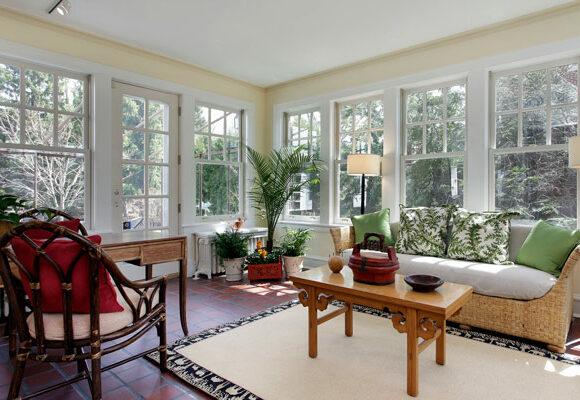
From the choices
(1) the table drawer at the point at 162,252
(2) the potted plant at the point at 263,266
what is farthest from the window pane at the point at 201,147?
(1) the table drawer at the point at 162,252

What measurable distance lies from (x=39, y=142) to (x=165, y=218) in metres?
1.56

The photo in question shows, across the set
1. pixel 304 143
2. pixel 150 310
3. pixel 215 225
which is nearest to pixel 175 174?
pixel 215 225

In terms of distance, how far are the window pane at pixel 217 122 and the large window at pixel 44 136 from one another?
1.62m

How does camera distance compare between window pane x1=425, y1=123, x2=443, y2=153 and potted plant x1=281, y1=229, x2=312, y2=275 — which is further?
potted plant x1=281, y1=229, x2=312, y2=275

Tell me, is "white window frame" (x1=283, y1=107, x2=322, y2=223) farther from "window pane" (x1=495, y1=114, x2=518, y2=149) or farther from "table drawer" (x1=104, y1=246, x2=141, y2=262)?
"table drawer" (x1=104, y1=246, x2=141, y2=262)

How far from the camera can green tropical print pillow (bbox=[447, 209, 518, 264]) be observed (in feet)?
10.3

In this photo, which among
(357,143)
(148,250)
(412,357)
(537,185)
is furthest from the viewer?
(357,143)

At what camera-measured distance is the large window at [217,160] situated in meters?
4.94

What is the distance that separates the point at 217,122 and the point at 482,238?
362 centimetres

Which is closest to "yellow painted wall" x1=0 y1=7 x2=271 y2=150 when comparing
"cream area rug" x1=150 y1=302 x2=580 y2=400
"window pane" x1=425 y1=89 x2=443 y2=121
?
"window pane" x1=425 y1=89 x2=443 y2=121

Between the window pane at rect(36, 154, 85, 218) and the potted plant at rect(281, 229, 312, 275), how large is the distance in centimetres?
236

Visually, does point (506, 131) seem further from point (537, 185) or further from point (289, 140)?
point (289, 140)

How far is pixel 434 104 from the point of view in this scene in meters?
4.20

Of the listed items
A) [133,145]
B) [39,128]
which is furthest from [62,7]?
[133,145]
